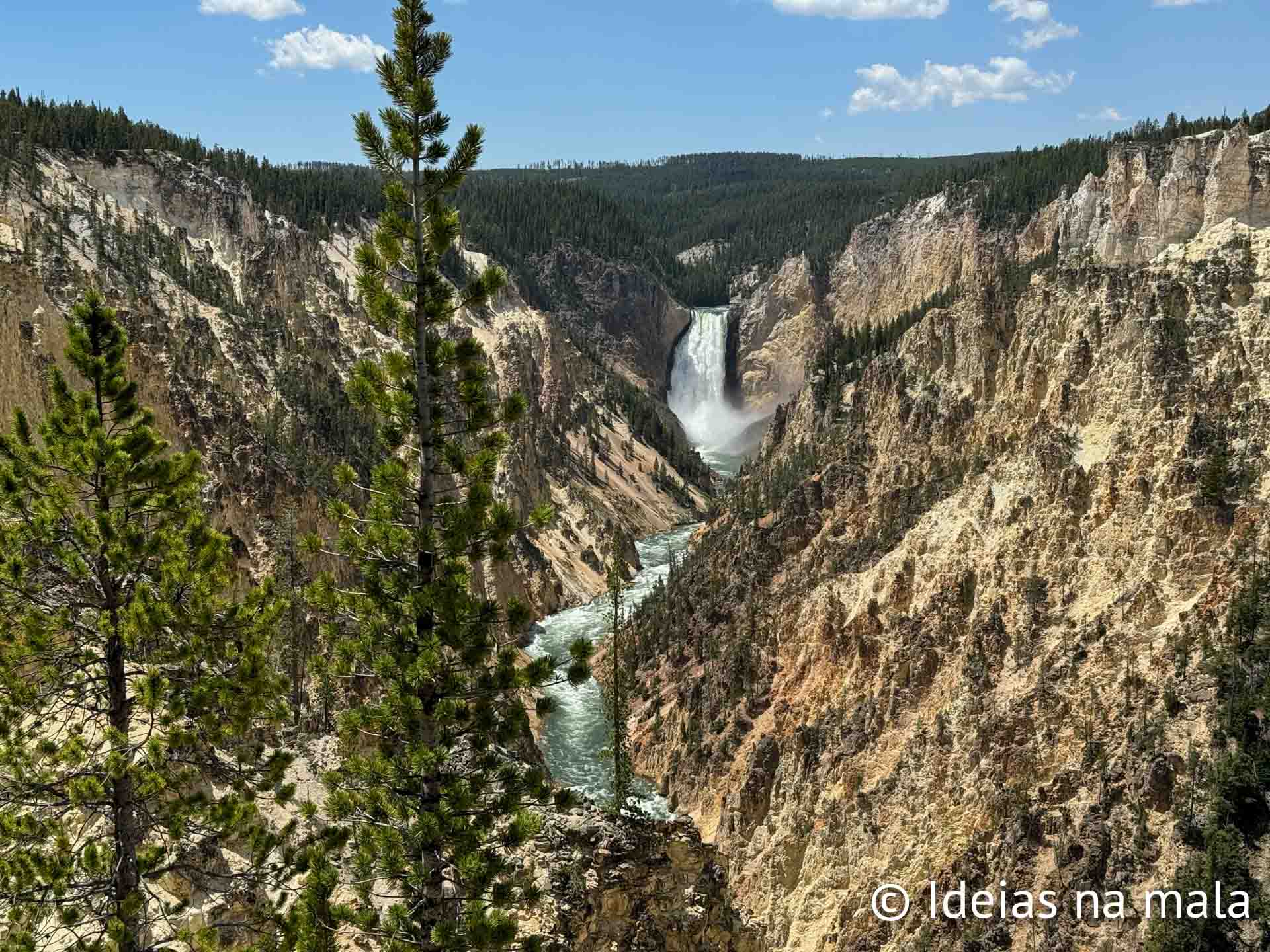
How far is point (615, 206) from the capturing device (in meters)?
158

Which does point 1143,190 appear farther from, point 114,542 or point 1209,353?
point 114,542

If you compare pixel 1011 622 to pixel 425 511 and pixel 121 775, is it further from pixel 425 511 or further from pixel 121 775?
pixel 121 775

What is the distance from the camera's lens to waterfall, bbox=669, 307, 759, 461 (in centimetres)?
12962

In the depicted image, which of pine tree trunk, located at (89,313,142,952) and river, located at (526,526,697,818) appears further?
river, located at (526,526,697,818)

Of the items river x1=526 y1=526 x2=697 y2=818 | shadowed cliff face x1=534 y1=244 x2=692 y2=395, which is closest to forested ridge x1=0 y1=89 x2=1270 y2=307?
shadowed cliff face x1=534 y1=244 x2=692 y2=395

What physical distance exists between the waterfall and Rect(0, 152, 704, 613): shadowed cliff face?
85.3ft

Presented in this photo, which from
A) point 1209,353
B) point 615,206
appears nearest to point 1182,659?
point 1209,353

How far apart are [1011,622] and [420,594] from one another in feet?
81.1

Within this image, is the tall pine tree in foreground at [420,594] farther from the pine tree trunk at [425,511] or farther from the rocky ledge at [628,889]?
the rocky ledge at [628,889]

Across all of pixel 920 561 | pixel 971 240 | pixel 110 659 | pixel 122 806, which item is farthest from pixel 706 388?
pixel 122 806

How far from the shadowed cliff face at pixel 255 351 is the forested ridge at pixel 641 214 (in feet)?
12.1

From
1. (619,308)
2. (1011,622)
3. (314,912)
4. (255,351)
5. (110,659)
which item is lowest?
(1011,622)

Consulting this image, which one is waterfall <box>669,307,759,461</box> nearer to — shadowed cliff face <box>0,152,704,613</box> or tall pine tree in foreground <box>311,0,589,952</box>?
shadowed cliff face <box>0,152,704,613</box>

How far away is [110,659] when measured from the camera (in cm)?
1076
